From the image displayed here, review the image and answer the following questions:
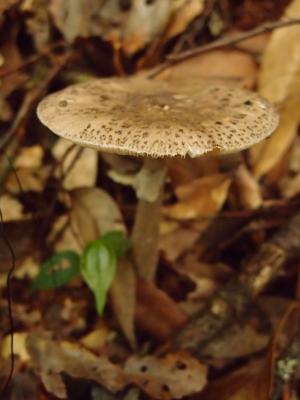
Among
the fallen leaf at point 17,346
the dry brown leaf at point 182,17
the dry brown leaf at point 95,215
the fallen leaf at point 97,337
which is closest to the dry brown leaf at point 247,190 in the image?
the dry brown leaf at point 95,215

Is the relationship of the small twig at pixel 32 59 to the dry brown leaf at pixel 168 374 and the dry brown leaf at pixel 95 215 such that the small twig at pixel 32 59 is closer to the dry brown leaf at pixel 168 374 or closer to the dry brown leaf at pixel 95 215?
the dry brown leaf at pixel 95 215

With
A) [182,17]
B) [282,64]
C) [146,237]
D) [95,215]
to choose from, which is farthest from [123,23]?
[146,237]

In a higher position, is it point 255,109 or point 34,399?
point 255,109

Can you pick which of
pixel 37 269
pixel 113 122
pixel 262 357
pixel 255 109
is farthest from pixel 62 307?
pixel 255 109

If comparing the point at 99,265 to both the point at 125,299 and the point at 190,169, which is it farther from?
the point at 190,169

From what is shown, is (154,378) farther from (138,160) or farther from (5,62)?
(5,62)

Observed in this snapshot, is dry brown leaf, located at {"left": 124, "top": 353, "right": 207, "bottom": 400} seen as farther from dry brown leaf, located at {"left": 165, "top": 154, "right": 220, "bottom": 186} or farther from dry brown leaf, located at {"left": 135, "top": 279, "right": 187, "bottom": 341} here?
dry brown leaf, located at {"left": 165, "top": 154, "right": 220, "bottom": 186}
